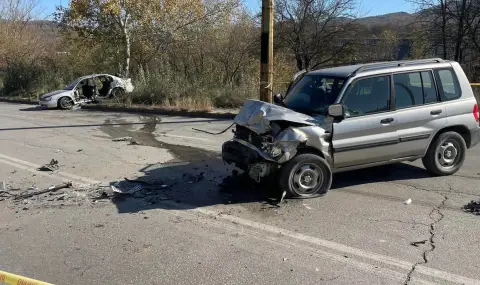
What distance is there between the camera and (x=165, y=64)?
2478cm

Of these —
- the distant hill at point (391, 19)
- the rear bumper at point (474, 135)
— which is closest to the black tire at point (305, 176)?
the rear bumper at point (474, 135)

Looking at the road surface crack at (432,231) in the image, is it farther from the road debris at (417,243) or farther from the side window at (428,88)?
the side window at (428,88)

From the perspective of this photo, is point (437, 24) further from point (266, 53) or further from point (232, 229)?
point (232, 229)

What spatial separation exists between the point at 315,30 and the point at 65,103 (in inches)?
472

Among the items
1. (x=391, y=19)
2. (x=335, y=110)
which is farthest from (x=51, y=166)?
(x=391, y=19)

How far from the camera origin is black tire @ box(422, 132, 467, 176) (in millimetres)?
6707

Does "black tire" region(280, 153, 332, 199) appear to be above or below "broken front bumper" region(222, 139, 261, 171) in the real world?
below

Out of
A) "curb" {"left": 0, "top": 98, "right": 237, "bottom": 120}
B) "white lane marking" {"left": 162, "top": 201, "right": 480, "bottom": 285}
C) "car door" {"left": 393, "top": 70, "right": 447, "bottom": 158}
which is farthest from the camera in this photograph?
"curb" {"left": 0, "top": 98, "right": 237, "bottom": 120}

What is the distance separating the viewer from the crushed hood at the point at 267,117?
19.2ft

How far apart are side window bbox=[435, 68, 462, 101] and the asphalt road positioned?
1.23 m

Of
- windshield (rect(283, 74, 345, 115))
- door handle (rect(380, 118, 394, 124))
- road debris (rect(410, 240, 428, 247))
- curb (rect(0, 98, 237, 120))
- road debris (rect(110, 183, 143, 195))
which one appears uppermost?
windshield (rect(283, 74, 345, 115))

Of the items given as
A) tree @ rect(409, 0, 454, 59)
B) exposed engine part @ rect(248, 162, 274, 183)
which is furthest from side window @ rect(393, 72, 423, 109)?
tree @ rect(409, 0, 454, 59)

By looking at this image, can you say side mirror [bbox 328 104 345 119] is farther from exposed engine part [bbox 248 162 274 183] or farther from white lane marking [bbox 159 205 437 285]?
white lane marking [bbox 159 205 437 285]

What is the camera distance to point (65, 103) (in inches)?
795
